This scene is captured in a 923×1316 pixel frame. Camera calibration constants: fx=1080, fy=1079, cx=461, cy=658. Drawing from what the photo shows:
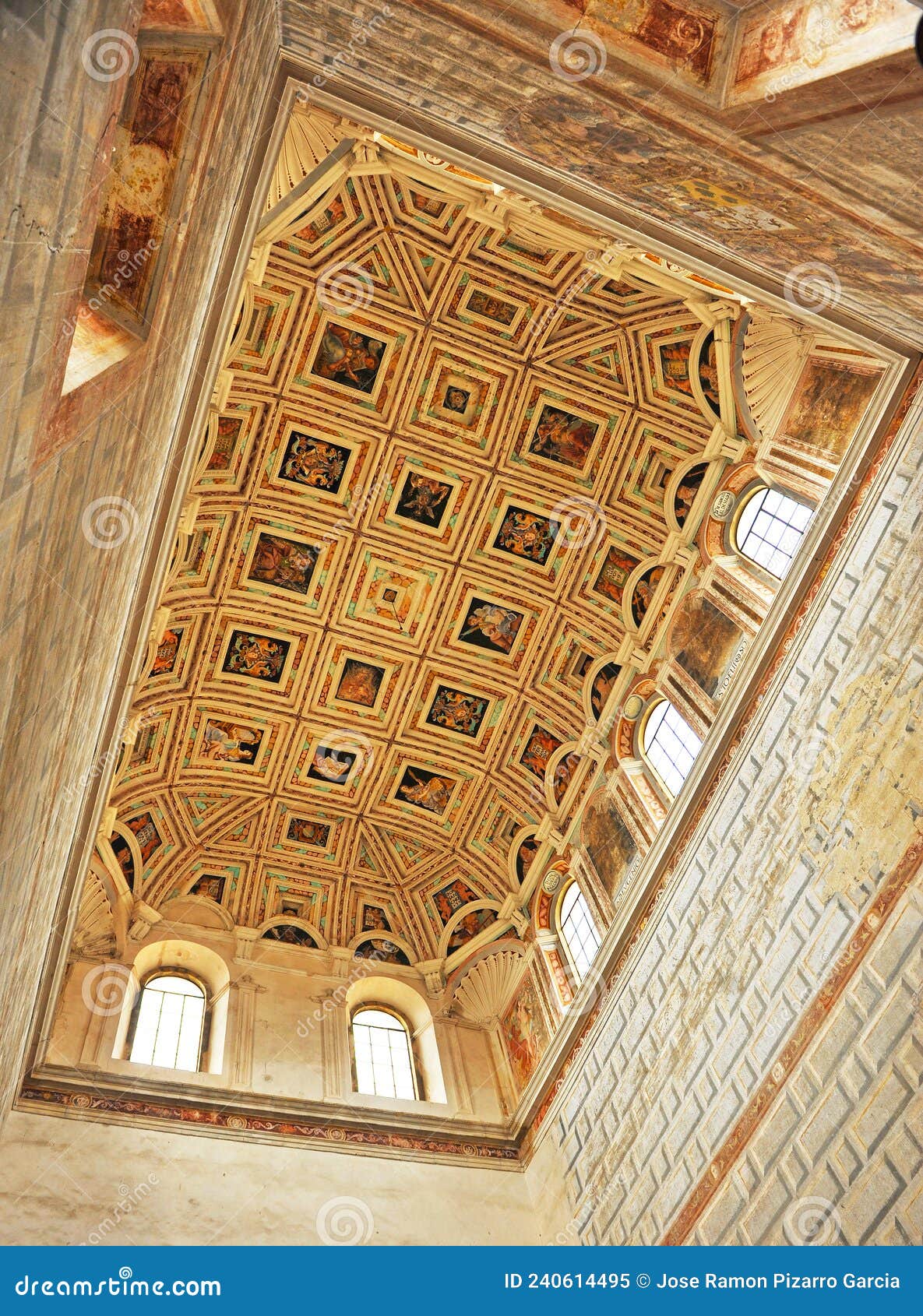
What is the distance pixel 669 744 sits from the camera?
13883mm

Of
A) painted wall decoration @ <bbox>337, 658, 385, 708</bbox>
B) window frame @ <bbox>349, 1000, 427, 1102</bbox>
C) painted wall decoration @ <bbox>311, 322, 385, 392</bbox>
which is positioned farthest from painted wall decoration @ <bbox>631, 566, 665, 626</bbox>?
window frame @ <bbox>349, 1000, 427, 1102</bbox>

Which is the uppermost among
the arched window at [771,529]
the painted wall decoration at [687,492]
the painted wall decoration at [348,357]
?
the painted wall decoration at [348,357]

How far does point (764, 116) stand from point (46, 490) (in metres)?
4.74

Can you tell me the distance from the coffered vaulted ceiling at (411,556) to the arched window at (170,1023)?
1.27 m

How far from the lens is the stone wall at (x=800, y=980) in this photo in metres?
8.56

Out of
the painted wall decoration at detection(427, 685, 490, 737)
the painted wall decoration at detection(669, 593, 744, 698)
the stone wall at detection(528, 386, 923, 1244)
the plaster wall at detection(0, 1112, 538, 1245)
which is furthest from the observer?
the painted wall decoration at detection(427, 685, 490, 737)

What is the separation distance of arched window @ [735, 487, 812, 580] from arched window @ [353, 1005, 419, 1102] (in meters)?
8.52

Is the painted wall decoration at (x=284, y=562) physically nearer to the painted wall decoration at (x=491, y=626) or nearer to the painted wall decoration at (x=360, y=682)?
the painted wall decoration at (x=360, y=682)

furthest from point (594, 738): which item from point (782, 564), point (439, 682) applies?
point (782, 564)

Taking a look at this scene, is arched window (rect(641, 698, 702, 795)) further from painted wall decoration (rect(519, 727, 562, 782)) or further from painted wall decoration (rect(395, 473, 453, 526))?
painted wall decoration (rect(395, 473, 453, 526))

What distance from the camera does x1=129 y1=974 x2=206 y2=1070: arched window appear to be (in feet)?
46.2

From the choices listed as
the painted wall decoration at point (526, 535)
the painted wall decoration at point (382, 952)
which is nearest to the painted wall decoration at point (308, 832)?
the painted wall decoration at point (382, 952)

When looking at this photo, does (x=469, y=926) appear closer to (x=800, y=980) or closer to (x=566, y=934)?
(x=566, y=934)

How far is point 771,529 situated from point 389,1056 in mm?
9085
